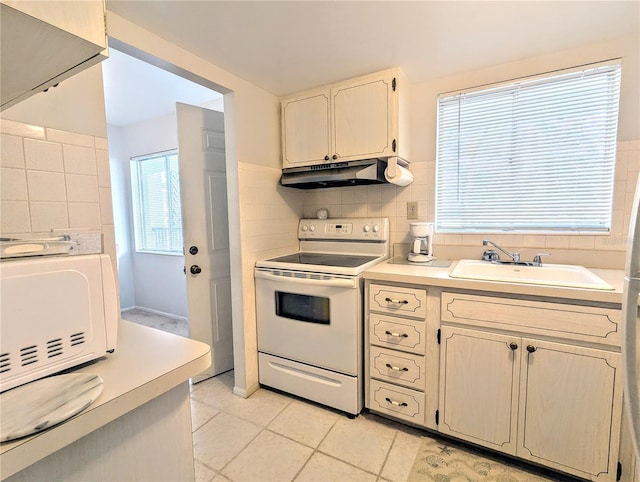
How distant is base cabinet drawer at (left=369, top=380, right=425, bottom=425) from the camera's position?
1.68 metres

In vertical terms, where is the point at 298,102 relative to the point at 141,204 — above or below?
above

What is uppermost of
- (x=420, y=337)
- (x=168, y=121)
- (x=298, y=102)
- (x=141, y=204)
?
(x=168, y=121)

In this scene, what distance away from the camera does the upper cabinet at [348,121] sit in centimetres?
189

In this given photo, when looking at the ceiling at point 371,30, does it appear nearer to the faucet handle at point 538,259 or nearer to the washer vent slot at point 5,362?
the faucet handle at point 538,259

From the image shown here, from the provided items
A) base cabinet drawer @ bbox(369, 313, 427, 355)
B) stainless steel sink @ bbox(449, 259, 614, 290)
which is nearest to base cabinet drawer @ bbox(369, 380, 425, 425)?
base cabinet drawer @ bbox(369, 313, 427, 355)

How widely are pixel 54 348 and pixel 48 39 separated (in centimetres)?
61

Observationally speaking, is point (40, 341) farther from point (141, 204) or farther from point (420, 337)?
point (141, 204)

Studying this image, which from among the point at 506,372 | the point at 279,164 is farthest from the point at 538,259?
the point at 279,164

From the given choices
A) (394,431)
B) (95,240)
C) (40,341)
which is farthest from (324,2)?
(394,431)

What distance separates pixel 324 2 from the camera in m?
1.30

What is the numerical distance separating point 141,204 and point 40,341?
3749 millimetres

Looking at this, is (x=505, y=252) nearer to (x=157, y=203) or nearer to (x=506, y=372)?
(x=506, y=372)

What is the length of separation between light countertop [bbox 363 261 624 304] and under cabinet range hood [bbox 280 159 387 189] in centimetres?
59

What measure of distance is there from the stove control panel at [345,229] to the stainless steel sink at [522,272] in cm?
58
